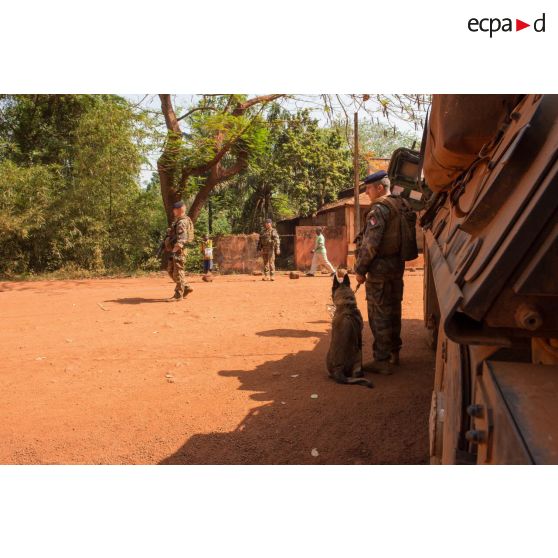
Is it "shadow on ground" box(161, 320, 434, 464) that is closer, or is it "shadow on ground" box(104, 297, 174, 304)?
"shadow on ground" box(161, 320, 434, 464)

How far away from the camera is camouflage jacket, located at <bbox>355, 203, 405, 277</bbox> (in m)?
4.46

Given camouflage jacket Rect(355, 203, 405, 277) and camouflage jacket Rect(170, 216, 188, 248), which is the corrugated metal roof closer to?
camouflage jacket Rect(170, 216, 188, 248)

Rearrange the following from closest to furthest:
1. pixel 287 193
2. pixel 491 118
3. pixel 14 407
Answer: pixel 491 118, pixel 14 407, pixel 287 193

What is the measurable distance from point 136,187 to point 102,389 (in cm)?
1690

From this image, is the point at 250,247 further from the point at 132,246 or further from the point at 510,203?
the point at 510,203

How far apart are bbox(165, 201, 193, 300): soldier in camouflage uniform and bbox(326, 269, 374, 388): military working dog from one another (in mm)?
5456

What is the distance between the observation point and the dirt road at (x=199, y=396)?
3244 mm

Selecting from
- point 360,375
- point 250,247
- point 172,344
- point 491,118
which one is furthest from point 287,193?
point 491,118

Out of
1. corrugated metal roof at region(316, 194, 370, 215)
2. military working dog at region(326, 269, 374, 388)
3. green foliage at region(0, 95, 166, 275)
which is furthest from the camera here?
corrugated metal roof at region(316, 194, 370, 215)

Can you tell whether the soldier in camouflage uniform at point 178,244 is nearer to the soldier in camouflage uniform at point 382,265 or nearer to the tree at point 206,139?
the soldier in camouflage uniform at point 382,265

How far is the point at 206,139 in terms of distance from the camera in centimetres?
1706

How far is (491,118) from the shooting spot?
244cm

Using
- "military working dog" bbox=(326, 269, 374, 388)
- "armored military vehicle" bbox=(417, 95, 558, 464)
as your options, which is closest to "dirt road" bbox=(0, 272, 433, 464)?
"military working dog" bbox=(326, 269, 374, 388)

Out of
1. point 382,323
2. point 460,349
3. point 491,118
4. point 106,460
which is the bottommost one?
point 106,460
